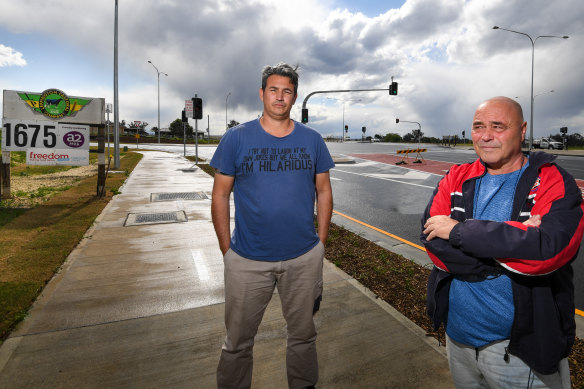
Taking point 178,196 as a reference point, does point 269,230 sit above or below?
above

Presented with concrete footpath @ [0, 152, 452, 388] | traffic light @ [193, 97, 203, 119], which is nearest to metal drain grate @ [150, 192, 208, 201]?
concrete footpath @ [0, 152, 452, 388]

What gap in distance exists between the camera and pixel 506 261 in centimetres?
144

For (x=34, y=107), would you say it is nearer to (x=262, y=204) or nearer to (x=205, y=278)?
(x=205, y=278)

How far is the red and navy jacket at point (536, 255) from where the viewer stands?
1.38 m

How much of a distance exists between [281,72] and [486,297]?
5.60 feet

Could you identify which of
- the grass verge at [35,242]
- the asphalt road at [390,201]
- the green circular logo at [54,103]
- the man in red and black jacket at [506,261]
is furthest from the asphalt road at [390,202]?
the green circular logo at [54,103]

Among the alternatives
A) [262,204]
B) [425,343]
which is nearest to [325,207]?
[262,204]

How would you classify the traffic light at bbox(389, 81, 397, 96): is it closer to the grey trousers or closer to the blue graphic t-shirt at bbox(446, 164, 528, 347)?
the grey trousers

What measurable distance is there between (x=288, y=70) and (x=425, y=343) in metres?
2.45

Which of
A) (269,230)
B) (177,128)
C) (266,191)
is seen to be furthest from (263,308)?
(177,128)

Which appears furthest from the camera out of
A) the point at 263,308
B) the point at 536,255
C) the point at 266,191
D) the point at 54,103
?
the point at 54,103

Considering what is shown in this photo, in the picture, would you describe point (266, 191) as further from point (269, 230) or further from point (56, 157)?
point (56, 157)

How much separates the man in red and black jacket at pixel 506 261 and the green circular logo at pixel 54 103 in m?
9.84

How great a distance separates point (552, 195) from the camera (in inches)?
57.4
